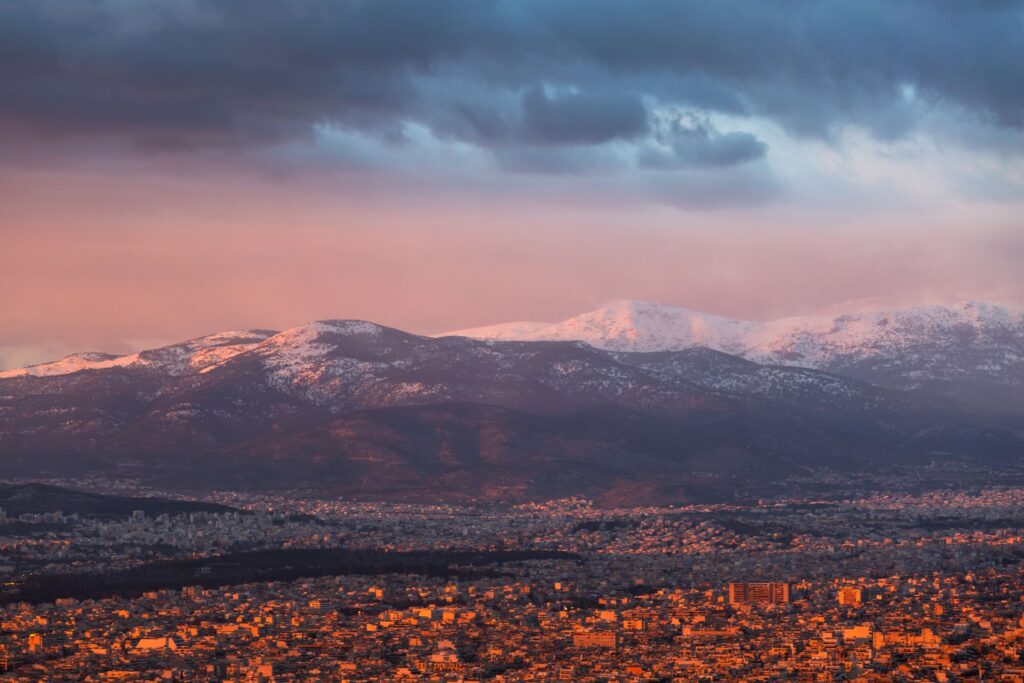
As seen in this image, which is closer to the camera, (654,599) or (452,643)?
(452,643)

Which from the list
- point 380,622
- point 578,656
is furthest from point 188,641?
point 578,656

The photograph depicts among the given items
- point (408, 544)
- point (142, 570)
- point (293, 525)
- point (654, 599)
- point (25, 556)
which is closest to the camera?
point (654, 599)

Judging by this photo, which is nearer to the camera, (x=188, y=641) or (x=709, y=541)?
(x=188, y=641)

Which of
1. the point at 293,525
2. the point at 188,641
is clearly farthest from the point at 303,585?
the point at 293,525

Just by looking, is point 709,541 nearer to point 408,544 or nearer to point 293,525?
point 408,544

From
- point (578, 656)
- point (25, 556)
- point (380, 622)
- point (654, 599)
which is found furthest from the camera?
point (25, 556)

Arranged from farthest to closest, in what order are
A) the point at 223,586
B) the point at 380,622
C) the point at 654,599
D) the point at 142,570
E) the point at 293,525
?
the point at 293,525, the point at 142,570, the point at 223,586, the point at 654,599, the point at 380,622

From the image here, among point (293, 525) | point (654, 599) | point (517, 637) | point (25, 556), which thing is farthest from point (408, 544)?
point (517, 637)

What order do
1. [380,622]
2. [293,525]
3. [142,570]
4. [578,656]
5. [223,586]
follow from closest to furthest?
1. [578,656]
2. [380,622]
3. [223,586]
4. [142,570]
5. [293,525]

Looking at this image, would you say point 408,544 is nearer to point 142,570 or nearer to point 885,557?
point 142,570
